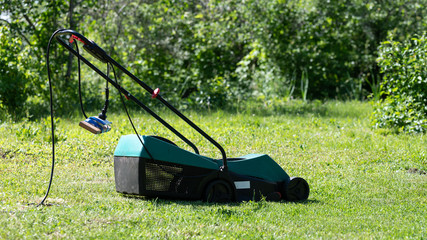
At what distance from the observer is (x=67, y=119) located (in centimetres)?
934

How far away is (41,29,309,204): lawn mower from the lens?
166 inches

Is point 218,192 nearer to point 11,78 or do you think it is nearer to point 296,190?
point 296,190

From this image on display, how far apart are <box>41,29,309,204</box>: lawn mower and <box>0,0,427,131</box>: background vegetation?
607 cm

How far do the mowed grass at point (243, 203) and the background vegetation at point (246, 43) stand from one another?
196cm

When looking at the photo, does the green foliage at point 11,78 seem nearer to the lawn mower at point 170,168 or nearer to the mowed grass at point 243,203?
the mowed grass at point 243,203

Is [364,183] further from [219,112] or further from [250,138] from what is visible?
[219,112]

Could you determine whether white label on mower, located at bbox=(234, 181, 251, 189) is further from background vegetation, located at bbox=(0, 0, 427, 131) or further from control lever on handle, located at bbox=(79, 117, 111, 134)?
background vegetation, located at bbox=(0, 0, 427, 131)

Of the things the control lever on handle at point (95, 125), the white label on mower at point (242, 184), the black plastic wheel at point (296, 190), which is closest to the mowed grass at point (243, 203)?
the black plastic wheel at point (296, 190)

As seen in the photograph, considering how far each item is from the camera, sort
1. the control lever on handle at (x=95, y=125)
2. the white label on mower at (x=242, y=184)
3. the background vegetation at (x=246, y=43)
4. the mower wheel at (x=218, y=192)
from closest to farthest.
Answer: the control lever on handle at (x=95, y=125), the mower wheel at (x=218, y=192), the white label on mower at (x=242, y=184), the background vegetation at (x=246, y=43)

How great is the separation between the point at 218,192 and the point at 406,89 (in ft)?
15.4

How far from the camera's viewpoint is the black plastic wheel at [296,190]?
16.2 ft

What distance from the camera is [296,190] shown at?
5.00 metres

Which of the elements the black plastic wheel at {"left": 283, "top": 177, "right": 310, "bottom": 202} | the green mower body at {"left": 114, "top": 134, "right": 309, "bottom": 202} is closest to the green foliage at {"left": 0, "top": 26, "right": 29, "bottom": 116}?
the green mower body at {"left": 114, "top": 134, "right": 309, "bottom": 202}

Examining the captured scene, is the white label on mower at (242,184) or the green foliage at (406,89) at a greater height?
the green foliage at (406,89)
